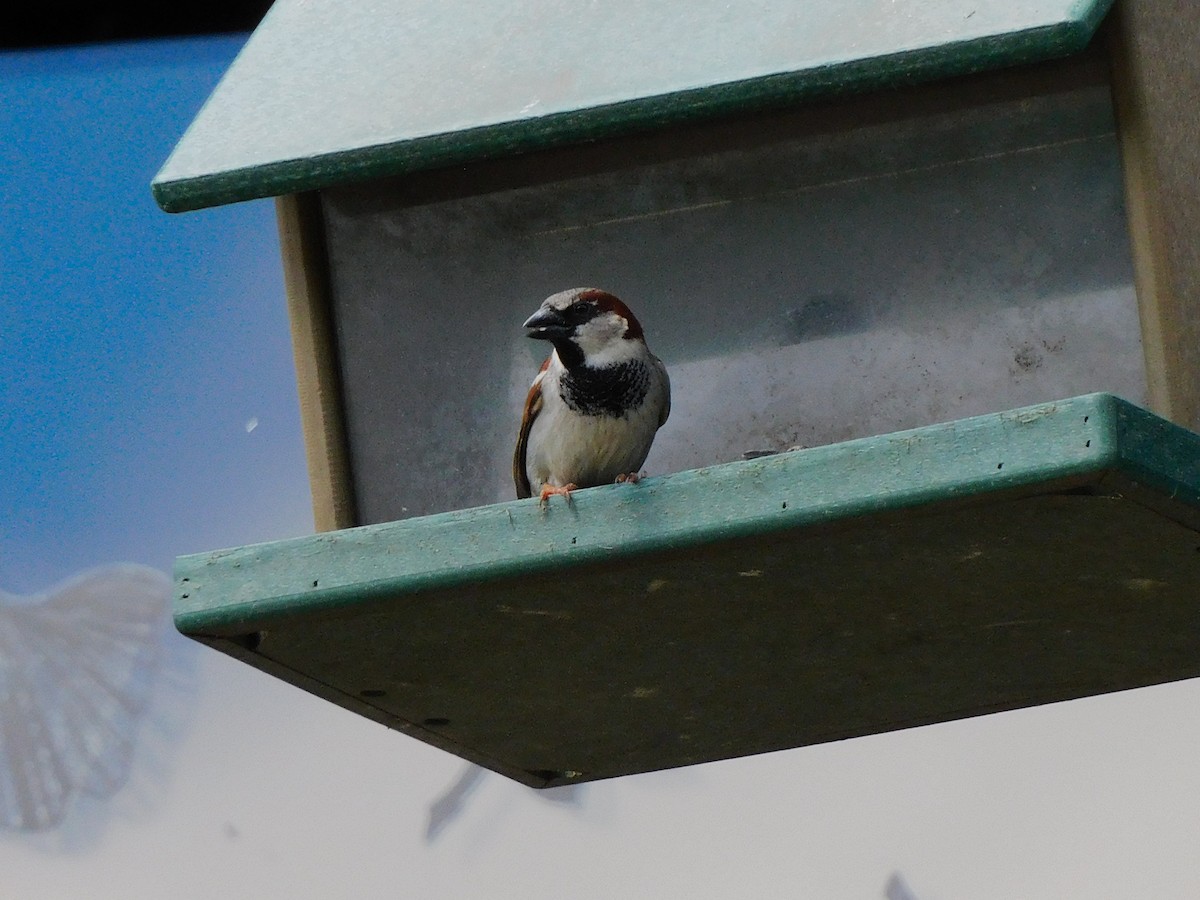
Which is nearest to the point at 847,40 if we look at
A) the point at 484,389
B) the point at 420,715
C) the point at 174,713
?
the point at 484,389

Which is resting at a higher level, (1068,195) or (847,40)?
(847,40)

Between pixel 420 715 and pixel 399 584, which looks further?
pixel 420 715

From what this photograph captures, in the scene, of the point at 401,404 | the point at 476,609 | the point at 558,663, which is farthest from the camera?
the point at 401,404

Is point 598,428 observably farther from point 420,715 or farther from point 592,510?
point 592,510

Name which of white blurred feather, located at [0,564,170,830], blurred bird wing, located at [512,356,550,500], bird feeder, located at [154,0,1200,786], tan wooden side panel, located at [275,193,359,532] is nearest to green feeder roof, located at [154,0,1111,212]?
bird feeder, located at [154,0,1200,786]

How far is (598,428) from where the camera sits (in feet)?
5.41

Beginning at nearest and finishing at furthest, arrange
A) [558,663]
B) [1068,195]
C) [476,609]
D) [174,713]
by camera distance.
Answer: [476,609] → [558,663] → [1068,195] → [174,713]

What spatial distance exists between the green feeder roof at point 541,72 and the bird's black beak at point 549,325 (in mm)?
211

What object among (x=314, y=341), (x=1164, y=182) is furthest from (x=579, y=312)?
(x=1164, y=182)

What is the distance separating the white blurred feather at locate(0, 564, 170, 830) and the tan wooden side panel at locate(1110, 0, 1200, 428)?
56.9 inches

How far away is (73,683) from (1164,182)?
5.43 ft

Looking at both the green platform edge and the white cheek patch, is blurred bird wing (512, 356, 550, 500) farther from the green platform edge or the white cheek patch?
the green platform edge

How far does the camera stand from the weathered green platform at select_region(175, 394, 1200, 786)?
1176 millimetres

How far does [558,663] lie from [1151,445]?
505 mm
